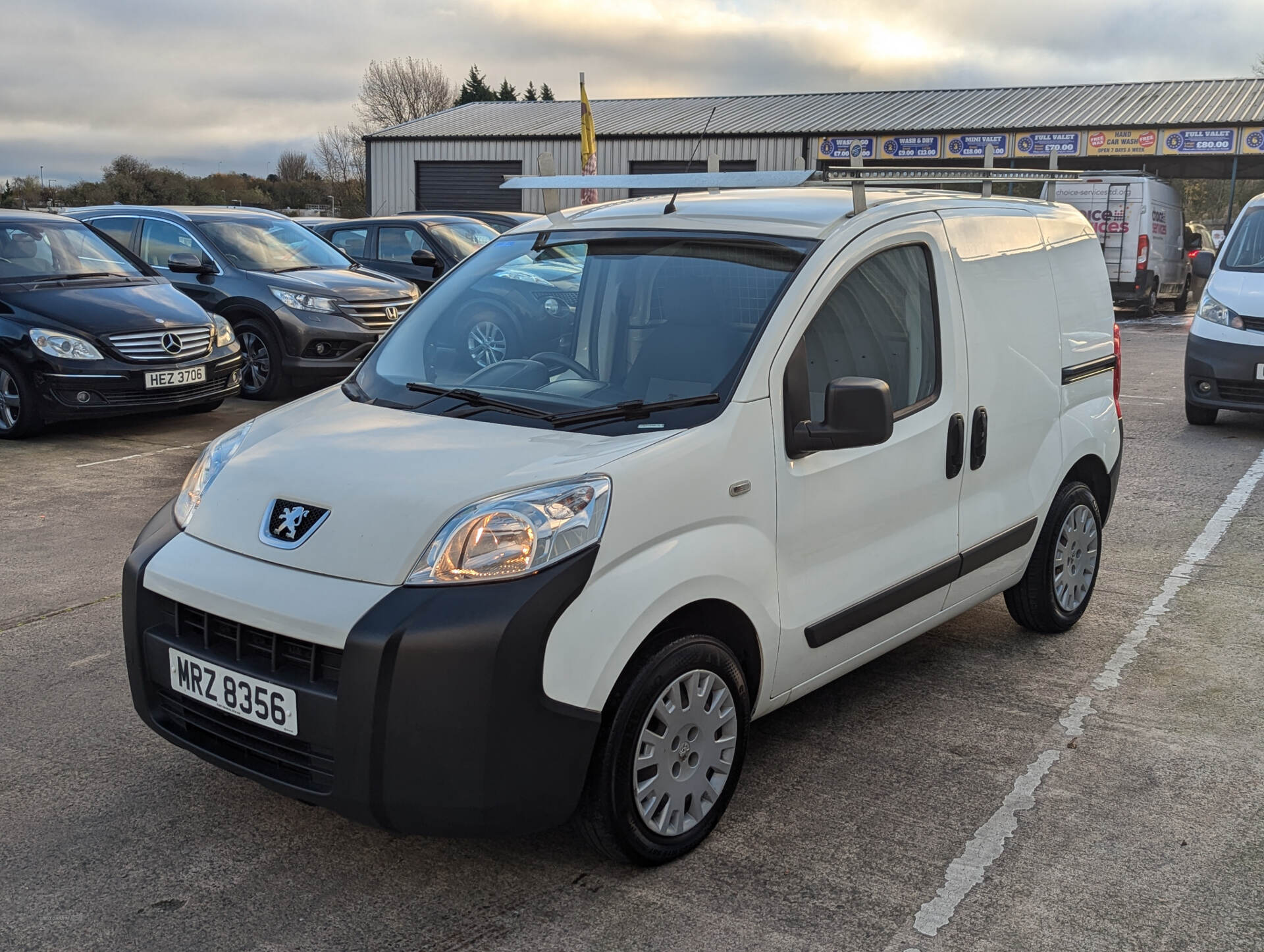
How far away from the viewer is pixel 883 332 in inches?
150

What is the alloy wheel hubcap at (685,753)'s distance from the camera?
3.05 m

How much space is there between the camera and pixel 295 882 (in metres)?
3.06

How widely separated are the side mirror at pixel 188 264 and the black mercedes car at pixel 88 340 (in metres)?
0.97

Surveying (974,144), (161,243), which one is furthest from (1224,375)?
(974,144)

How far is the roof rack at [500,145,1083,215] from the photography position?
3.98 meters

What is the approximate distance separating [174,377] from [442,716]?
7.09m

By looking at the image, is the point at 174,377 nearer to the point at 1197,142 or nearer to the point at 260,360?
the point at 260,360

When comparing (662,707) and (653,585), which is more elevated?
(653,585)

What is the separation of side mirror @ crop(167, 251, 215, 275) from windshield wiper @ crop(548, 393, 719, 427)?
8.49 meters

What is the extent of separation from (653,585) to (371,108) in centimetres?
8151

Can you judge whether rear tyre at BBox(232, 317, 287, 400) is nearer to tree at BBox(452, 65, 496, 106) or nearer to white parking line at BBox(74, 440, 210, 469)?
white parking line at BBox(74, 440, 210, 469)

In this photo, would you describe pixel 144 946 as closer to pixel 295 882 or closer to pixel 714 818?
pixel 295 882

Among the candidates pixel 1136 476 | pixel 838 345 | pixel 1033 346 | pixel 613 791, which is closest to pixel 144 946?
pixel 613 791

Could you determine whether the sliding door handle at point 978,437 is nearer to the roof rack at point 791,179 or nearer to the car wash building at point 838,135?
the roof rack at point 791,179
